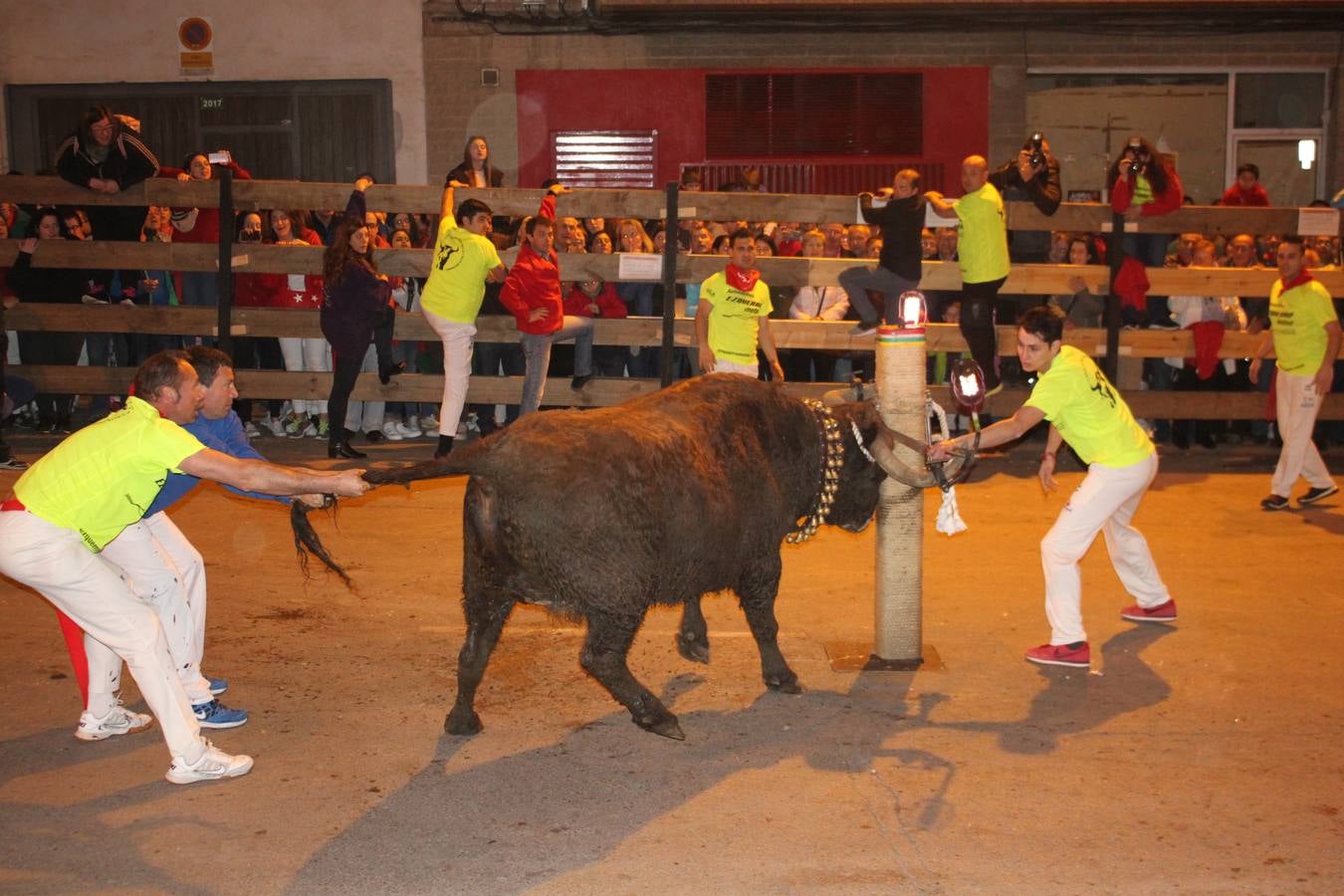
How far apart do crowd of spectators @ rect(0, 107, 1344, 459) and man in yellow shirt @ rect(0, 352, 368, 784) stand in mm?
6844

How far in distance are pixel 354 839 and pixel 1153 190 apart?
32.6ft

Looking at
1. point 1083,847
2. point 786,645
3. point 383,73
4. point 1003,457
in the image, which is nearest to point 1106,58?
point 1003,457

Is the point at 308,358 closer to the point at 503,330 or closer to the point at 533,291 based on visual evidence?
the point at 503,330

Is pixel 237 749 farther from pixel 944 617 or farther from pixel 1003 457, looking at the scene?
pixel 1003 457

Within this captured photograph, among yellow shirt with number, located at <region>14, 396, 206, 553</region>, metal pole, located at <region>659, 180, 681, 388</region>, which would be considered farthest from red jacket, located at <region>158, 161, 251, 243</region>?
yellow shirt with number, located at <region>14, 396, 206, 553</region>

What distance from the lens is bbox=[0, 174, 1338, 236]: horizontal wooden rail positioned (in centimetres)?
1255

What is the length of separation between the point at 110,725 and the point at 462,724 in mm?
1536

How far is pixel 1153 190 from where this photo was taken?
41.0 feet

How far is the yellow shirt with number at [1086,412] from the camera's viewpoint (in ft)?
23.3

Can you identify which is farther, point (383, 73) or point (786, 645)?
point (383, 73)

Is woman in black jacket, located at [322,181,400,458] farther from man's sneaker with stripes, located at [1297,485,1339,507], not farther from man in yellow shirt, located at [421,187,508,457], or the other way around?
man's sneaker with stripes, located at [1297,485,1339,507]

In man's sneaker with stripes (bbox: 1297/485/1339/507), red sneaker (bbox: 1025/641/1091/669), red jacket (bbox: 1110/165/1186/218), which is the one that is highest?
red jacket (bbox: 1110/165/1186/218)

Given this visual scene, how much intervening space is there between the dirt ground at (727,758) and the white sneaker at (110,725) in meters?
0.05

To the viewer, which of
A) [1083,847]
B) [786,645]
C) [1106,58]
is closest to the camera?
[1083,847]
